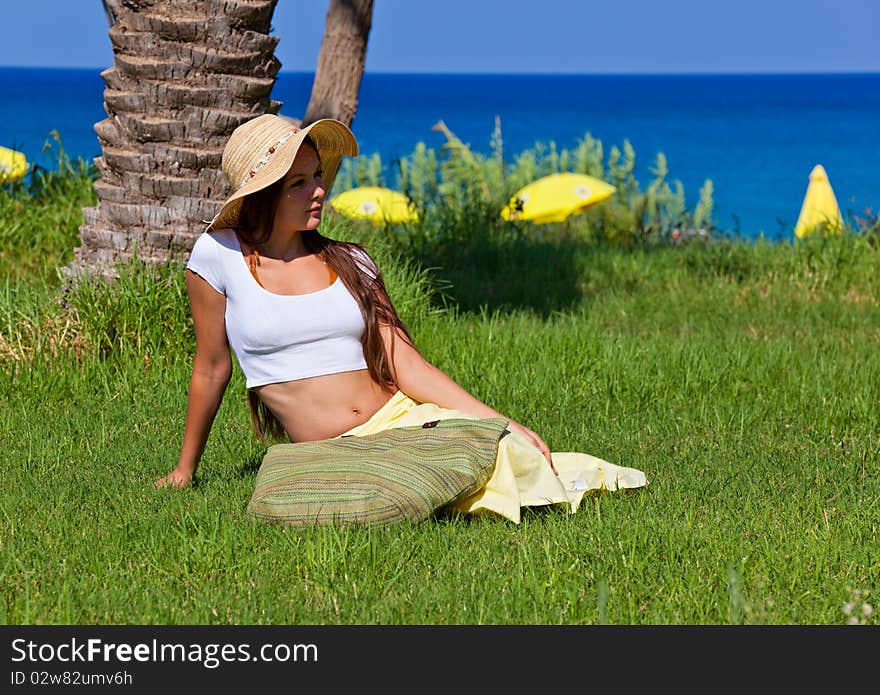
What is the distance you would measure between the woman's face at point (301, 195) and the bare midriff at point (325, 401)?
0.57 metres

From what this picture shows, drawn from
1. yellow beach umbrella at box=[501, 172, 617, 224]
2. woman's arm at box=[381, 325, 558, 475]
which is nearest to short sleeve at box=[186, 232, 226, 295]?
woman's arm at box=[381, 325, 558, 475]

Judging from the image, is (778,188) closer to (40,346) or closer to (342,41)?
(342,41)

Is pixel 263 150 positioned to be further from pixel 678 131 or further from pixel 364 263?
pixel 678 131

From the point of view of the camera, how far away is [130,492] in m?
4.59

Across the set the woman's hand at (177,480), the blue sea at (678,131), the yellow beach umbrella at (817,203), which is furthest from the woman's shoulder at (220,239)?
the yellow beach umbrella at (817,203)

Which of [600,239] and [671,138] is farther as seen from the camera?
[671,138]

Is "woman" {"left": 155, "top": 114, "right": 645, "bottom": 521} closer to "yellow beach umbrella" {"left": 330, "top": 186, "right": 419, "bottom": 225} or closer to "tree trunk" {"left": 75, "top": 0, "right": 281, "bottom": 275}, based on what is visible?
"tree trunk" {"left": 75, "top": 0, "right": 281, "bottom": 275}

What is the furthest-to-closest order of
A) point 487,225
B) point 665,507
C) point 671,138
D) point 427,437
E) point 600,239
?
point 671,138
point 600,239
point 487,225
point 665,507
point 427,437

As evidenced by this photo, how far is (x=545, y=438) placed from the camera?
18.2 feet

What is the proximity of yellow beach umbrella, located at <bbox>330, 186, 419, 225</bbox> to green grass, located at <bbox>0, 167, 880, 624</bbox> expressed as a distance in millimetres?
1080

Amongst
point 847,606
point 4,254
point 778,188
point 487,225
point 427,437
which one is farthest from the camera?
point 778,188

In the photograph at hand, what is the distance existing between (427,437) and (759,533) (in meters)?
1.21

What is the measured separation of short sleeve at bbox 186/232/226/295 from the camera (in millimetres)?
4312

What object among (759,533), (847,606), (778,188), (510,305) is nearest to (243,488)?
(759,533)
